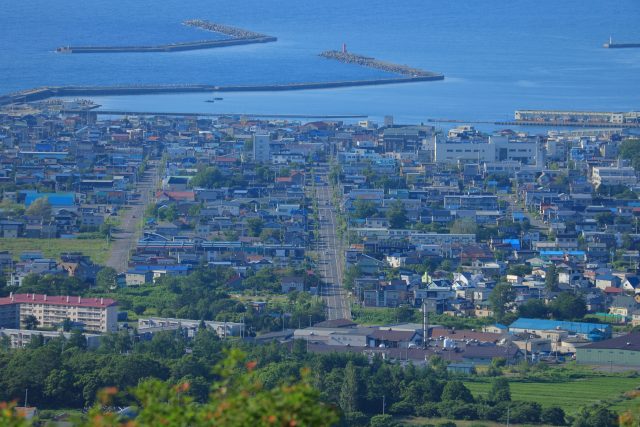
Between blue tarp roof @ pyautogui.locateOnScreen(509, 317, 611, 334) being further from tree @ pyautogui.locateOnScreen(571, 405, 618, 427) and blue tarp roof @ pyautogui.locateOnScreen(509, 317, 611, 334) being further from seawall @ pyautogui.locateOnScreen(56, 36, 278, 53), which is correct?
seawall @ pyautogui.locateOnScreen(56, 36, 278, 53)

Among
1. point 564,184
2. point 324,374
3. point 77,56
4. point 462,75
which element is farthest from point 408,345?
point 77,56

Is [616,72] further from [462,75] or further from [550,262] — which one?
[550,262]

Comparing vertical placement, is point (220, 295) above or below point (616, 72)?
below

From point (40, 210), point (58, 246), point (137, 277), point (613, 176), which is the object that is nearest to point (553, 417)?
point (137, 277)

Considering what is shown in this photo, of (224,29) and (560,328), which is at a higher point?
(224,29)

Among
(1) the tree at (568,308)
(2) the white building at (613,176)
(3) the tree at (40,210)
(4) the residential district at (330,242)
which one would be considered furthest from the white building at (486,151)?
(1) the tree at (568,308)

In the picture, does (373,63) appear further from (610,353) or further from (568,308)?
(610,353)

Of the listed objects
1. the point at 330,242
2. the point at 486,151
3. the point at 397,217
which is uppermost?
the point at 486,151
